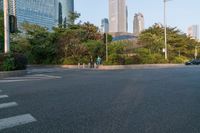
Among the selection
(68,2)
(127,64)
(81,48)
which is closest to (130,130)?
(127,64)

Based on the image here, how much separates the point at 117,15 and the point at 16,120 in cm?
17685

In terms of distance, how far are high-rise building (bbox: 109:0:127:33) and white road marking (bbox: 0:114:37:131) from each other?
170m

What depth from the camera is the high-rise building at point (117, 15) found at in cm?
17825

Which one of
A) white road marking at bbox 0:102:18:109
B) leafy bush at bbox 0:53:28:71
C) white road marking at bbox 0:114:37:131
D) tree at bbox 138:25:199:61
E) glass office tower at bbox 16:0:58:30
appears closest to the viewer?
white road marking at bbox 0:114:37:131

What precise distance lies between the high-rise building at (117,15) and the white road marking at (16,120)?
170 meters

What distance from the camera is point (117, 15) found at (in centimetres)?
18025

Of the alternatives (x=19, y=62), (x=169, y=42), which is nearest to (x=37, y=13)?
(x=169, y=42)

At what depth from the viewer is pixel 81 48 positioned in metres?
46.8

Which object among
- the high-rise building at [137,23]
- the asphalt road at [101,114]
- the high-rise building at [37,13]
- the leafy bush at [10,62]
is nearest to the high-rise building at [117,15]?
the high-rise building at [137,23]

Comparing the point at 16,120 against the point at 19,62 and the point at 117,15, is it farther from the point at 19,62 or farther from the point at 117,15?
the point at 117,15

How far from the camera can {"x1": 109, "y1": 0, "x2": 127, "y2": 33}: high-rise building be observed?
17825cm

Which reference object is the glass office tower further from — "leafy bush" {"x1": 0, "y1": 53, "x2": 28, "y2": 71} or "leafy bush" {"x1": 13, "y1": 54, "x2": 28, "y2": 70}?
"leafy bush" {"x1": 0, "y1": 53, "x2": 28, "y2": 71}

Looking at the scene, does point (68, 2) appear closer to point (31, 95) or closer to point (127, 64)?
point (127, 64)

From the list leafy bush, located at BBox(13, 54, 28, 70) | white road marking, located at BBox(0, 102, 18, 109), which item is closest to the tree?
leafy bush, located at BBox(13, 54, 28, 70)
